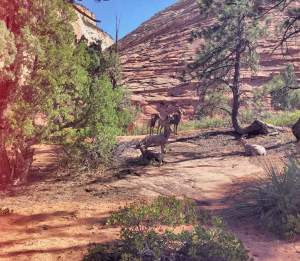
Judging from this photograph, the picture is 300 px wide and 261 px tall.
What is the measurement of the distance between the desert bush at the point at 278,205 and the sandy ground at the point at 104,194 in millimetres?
204

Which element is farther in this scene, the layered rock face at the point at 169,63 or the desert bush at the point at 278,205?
the layered rock face at the point at 169,63

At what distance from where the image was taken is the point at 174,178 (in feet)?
31.4

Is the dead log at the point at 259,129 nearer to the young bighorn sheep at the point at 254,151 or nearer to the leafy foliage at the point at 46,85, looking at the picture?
the young bighorn sheep at the point at 254,151

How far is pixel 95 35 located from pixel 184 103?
23881 millimetres

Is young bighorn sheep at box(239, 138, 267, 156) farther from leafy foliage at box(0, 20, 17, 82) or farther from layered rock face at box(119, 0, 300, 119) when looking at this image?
layered rock face at box(119, 0, 300, 119)

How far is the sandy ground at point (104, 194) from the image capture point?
5.57 m

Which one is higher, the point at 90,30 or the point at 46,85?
the point at 90,30

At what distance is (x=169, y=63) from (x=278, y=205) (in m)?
33.4

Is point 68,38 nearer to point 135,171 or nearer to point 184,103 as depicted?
point 135,171

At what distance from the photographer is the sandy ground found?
18.3 feet

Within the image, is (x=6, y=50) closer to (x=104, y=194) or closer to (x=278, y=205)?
(x=104, y=194)

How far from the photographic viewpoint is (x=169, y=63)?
38938 mm

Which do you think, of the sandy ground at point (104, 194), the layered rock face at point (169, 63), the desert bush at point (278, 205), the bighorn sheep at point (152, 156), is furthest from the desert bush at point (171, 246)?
the layered rock face at point (169, 63)

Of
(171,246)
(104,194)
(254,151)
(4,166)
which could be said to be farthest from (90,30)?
(171,246)
